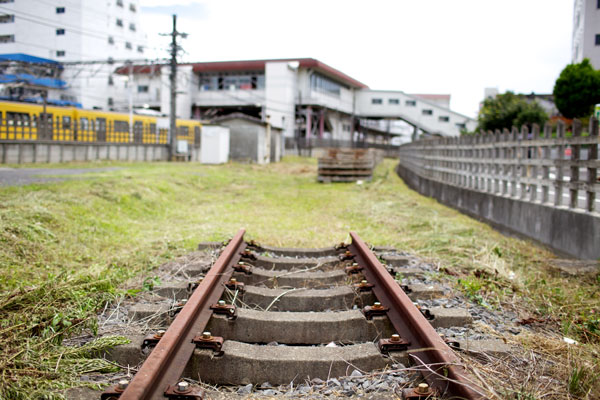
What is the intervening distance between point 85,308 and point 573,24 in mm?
61856

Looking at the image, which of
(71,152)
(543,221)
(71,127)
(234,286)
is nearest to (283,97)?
(71,127)

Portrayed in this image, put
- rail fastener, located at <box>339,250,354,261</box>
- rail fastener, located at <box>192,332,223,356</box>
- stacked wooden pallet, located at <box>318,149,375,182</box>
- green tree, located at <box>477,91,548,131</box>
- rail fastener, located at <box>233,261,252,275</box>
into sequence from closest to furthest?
rail fastener, located at <box>192,332,223,356</box> < rail fastener, located at <box>233,261,252,275</box> < rail fastener, located at <box>339,250,354,261</box> < stacked wooden pallet, located at <box>318,149,375,182</box> < green tree, located at <box>477,91,548,131</box>

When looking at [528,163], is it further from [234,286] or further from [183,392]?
[183,392]

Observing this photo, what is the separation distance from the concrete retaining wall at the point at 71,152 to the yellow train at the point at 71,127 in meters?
1.16

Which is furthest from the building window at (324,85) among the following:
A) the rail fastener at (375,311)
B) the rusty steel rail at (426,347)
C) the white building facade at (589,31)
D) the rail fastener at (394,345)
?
A: the rail fastener at (394,345)

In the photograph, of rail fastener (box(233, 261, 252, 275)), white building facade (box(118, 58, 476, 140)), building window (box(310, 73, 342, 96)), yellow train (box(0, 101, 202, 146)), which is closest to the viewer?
rail fastener (box(233, 261, 252, 275))

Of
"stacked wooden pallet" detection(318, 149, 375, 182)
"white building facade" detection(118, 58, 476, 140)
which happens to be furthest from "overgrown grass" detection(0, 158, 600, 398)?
"white building facade" detection(118, 58, 476, 140)

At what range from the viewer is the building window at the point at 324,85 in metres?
52.2

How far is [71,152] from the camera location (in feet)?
76.8

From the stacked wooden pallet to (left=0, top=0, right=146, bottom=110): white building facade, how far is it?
3965 cm

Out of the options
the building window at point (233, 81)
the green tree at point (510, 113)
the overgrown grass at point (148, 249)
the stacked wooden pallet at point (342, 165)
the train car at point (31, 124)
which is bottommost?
the overgrown grass at point (148, 249)

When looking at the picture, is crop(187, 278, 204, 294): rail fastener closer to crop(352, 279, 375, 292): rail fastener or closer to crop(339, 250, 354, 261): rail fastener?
crop(352, 279, 375, 292): rail fastener

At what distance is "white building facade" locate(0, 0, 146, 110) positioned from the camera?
5309cm

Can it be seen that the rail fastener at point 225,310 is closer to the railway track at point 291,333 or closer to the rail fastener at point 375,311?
the railway track at point 291,333
